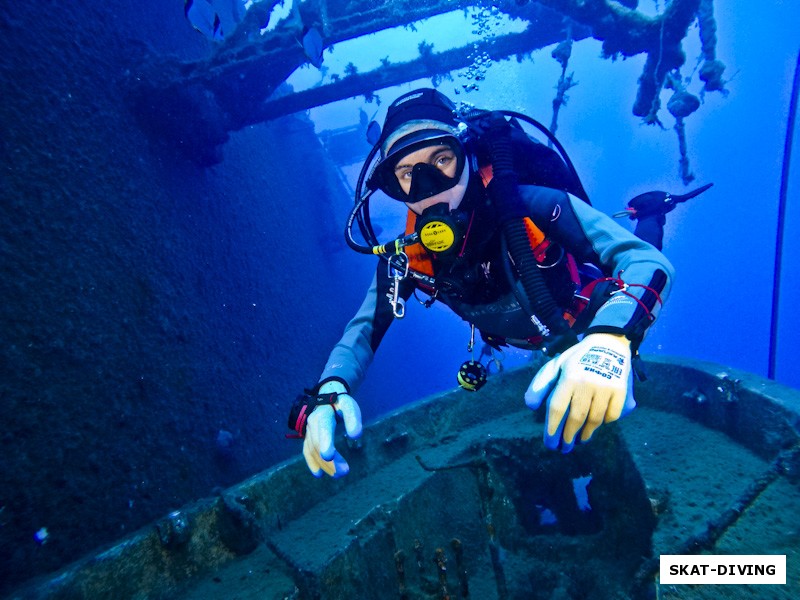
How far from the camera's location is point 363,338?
2.91 meters

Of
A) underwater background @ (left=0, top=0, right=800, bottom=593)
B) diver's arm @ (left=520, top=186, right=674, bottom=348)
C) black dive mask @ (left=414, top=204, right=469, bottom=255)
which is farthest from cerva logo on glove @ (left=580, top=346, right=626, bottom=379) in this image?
underwater background @ (left=0, top=0, right=800, bottom=593)

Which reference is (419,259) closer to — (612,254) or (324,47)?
(612,254)

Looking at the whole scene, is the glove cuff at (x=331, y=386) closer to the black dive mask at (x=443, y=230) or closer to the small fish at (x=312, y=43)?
the black dive mask at (x=443, y=230)

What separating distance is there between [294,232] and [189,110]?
166 inches

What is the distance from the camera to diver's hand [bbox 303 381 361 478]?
207cm

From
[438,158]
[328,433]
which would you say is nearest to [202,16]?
[438,158]

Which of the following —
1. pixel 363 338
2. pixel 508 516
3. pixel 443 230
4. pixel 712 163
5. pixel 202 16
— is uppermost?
pixel 712 163

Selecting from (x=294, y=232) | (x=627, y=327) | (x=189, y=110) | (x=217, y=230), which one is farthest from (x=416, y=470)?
(x=294, y=232)

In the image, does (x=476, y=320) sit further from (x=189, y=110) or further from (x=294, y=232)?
(x=294, y=232)

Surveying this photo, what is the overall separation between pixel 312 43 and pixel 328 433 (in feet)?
18.2

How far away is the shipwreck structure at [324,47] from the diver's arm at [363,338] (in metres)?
4.44

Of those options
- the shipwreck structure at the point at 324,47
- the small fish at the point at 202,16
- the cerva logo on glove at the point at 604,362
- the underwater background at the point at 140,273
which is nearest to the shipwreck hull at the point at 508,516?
the cerva logo on glove at the point at 604,362

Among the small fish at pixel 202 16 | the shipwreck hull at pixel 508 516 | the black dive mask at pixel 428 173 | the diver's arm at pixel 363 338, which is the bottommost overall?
the shipwreck hull at pixel 508 516

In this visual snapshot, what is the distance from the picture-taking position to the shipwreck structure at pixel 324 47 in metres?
5.50
